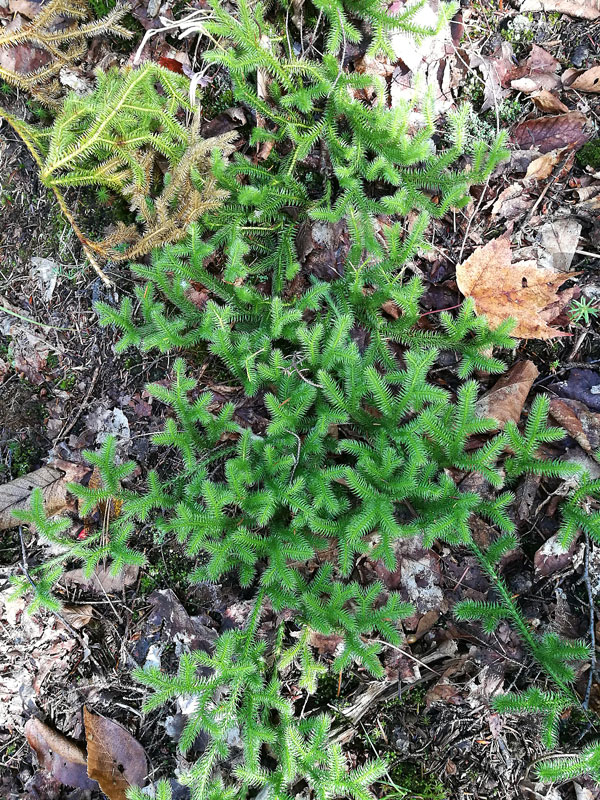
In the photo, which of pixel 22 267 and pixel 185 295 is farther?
pixel 22 267

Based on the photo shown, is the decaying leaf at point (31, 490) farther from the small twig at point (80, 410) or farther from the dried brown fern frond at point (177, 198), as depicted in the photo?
the dried brown fern frond at point (177, 198)

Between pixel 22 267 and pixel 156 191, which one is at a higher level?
pixel 156 191

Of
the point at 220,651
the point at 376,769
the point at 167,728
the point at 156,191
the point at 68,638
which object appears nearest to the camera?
the point at 376,769

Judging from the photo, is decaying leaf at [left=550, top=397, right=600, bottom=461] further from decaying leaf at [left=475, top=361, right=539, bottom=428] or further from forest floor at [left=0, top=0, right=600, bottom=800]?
decaying leaf at [left=475, top=361, right=539, bottom=428]

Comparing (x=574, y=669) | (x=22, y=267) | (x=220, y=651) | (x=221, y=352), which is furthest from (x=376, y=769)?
(x=22, y=267)

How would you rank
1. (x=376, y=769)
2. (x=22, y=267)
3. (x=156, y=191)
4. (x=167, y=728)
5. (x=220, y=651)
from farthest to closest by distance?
(x=22, y=267) → (x=156, y=191) → (x=167, y=728) → (x=220, y=651) → (x=376, y=769)

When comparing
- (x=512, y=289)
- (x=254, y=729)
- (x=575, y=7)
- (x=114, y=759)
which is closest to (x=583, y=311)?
(x=512, y=289)

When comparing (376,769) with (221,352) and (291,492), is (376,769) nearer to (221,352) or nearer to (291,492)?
(291,492)

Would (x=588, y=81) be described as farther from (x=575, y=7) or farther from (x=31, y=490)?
(x=31, y=490)
